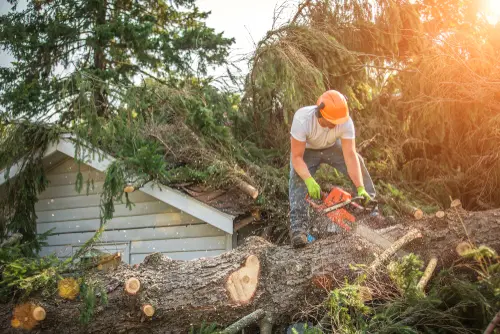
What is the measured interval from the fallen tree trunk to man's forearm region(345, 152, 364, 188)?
879 mm

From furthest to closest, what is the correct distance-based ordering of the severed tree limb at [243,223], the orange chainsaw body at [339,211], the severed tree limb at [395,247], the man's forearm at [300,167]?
the severed tree limb at [243,223], the man's forearm at [300,167], the orange chainsaw body at [339,211], the severed tree limb at [395,247]

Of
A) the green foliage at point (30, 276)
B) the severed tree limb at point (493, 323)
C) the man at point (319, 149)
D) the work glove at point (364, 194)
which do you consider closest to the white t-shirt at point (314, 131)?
the man at point (319, 149)

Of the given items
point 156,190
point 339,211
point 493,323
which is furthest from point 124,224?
point 493,323

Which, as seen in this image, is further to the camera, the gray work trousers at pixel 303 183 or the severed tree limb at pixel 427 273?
the gray work trousers at pixel 303 183

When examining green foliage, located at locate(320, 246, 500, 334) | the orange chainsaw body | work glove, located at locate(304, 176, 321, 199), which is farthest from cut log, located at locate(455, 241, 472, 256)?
work glove, located at locate(304, 176, 321, 199)

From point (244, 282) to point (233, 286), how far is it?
0.09 meters

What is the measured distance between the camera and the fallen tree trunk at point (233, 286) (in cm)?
438

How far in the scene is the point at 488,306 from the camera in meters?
3.57

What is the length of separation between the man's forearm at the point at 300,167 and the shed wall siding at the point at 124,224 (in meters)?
2.45

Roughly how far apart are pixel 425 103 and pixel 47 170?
5.56 metres

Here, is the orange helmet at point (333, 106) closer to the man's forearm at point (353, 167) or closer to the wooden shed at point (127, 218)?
the man's forearm at point (353, 167)

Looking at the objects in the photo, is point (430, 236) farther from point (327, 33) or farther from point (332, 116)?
point (327, 33)

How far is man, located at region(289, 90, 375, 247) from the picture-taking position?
5.14 metres

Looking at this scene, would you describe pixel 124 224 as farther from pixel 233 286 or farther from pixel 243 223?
pixel 233 286
